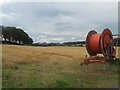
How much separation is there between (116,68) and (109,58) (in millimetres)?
2021

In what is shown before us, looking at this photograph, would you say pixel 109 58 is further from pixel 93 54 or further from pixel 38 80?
→ pixel 38 80

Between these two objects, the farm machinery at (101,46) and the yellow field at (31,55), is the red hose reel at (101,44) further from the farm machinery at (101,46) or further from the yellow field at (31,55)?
the yellow field at (31,55)

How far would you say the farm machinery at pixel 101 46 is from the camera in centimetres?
1676

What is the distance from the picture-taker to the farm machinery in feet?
55.0

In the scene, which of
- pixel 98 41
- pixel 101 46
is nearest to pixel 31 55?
pixel 98 41

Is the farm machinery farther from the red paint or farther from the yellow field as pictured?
the yellow field

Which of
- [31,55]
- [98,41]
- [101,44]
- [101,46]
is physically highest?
[98,41]

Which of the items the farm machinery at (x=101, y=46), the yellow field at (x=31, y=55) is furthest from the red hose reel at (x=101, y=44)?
the yellow field at (x=31, y=55)

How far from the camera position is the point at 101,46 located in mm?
16781

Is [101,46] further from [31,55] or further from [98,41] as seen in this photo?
[31,55]

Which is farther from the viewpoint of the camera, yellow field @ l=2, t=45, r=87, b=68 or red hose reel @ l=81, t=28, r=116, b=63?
red hose reel @ l=81, t=28, r=116, b=63

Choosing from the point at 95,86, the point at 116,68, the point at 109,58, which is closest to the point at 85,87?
the point at 95,86

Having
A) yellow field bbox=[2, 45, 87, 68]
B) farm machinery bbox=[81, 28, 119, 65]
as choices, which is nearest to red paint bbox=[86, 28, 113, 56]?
farm machinery bbox=[81, 28, 119, 65]

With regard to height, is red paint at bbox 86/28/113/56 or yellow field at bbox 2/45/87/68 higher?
red paint at bbox 86/28/113/56
